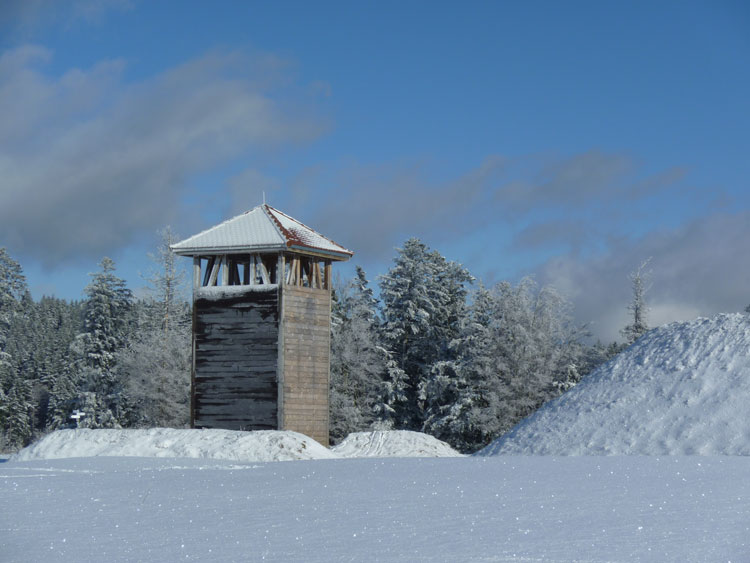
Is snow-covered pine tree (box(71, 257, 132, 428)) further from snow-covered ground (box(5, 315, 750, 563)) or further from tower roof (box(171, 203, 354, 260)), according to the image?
snow-covered ground (box(5, 315, 750, 563))

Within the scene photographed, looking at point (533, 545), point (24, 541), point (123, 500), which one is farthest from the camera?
point (123, 500)

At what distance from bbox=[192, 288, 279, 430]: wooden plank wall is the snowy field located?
1211 centimetres

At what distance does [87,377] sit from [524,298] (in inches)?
890

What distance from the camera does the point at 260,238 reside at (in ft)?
82.7

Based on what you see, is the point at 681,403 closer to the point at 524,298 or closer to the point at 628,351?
the point at 628,351

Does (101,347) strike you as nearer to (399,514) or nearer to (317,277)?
(317,277)

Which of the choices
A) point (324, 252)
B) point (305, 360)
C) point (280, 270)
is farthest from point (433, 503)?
point (324, 252)

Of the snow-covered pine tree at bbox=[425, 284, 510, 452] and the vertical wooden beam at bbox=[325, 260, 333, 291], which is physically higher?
the vertical wooden beam at bbox=[325, 260, 333, 291]

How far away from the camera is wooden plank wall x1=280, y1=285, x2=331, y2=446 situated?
24625mm

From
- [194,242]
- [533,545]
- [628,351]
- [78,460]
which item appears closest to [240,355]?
[194,242]

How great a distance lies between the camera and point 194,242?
25.8m

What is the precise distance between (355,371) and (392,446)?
1847 cm

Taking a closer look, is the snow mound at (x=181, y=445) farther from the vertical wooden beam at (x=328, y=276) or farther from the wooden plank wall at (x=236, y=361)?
the vertical wooden beam at (x=328, y=276)

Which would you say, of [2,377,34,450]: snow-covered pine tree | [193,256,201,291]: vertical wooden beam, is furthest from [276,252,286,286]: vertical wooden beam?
[2,377,34,450]: snow-covered pine tree
